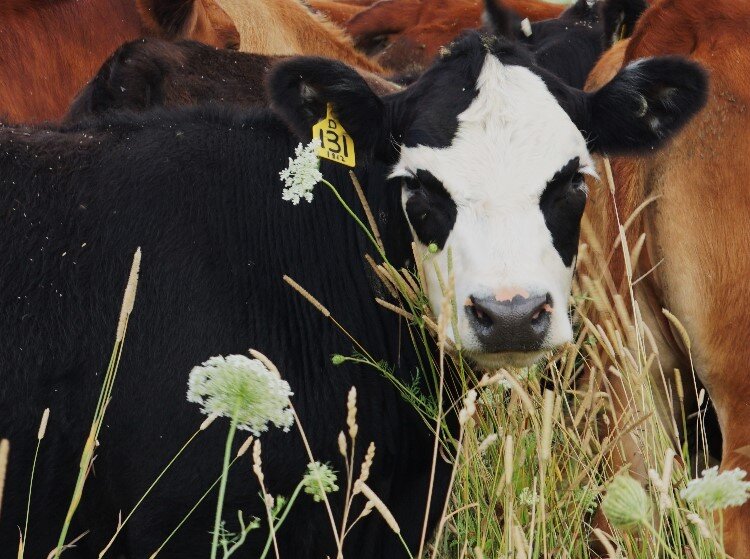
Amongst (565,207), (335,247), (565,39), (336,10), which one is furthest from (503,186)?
(336,10)

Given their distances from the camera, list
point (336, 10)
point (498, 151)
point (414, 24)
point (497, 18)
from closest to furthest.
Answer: point (498, 151)
point (497, 18)
point (414, 24)
point (336, 10)

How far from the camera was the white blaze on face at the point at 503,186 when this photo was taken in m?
3.32

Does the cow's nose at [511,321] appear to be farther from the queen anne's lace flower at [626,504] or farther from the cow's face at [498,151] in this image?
the queen anne's lace flower at [626,504]

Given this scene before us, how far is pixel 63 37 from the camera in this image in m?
7.11

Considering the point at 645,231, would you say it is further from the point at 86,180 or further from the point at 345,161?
the point at 86,180

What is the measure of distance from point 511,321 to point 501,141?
689mm

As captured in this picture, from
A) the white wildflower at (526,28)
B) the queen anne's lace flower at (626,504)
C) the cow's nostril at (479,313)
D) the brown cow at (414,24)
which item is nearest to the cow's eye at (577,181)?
the cow's nostril at (479,313)

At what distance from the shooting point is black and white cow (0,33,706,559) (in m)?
3.56

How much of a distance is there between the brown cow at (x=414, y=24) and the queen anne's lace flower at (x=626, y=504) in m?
10.2

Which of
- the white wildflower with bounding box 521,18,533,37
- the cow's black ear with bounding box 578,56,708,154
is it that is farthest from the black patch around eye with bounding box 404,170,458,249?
the white wildflower with bounding box 521,18,533,37

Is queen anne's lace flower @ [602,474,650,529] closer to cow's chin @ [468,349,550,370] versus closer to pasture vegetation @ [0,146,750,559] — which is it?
pasture vegetation @ [0,146,750,559]

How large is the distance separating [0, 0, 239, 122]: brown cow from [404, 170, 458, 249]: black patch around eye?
3.79 metres

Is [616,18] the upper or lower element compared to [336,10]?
upper

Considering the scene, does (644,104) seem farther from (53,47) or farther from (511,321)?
(53,47)
